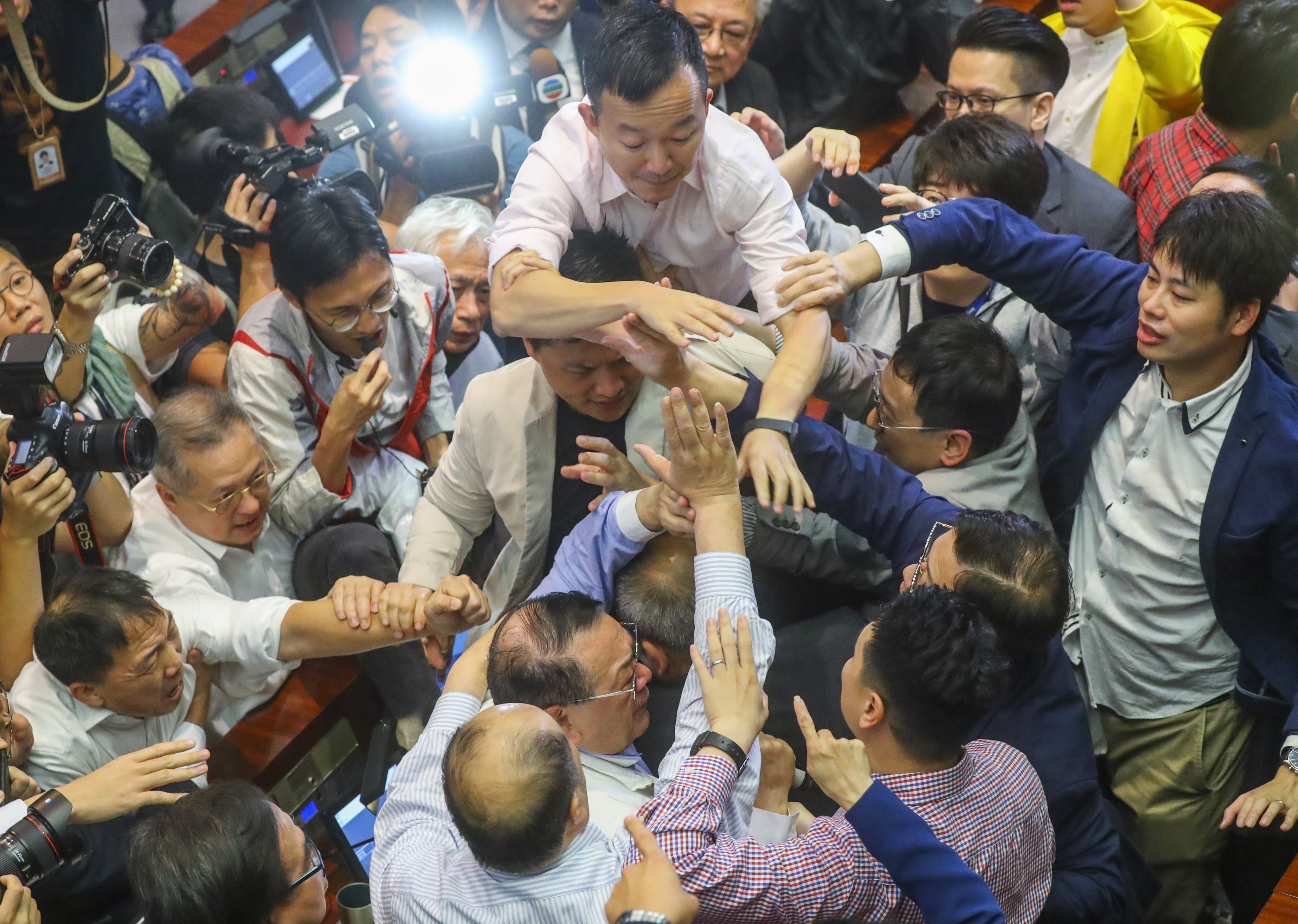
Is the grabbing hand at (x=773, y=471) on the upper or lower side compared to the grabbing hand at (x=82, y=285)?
lower

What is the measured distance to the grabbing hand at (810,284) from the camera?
6.16ft

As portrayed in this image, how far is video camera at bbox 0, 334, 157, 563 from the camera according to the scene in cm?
203

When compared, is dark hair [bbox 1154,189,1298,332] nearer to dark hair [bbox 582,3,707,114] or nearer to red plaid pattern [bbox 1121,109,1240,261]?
red plaid pattern [bbox 1121,109,1240,261]

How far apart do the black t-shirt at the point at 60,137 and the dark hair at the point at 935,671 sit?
2460 mm

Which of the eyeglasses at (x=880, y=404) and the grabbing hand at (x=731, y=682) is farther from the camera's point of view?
the eyeglasses at (x=880, y=404)

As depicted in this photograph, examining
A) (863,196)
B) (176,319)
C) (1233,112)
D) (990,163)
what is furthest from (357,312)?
(1233,112)

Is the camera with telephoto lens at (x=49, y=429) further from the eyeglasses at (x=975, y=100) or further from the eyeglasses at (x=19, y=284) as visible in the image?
the eyeglasses at (x=975, y=100)

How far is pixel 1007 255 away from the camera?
79.0 inches

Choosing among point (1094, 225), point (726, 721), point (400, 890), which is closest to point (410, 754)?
point (400, 890)

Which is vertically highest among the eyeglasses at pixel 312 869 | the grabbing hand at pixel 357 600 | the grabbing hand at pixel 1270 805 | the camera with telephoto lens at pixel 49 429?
the camera with telephoto lens at pixel 49 429

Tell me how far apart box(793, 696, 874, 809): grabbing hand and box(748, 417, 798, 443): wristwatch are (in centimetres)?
47

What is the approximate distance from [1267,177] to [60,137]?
2.71 metres

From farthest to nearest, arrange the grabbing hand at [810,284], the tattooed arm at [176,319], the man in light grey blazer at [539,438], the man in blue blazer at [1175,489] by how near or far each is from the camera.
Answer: the tattooed arm at [176,319] < the man in light grey blazer at [539,438] < the grabbing hand at [810,284] < the man in blue blazer at [1175,489]

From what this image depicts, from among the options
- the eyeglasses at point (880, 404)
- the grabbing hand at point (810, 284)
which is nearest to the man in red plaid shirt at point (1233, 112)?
the eyeglasses at point (880, 404)
